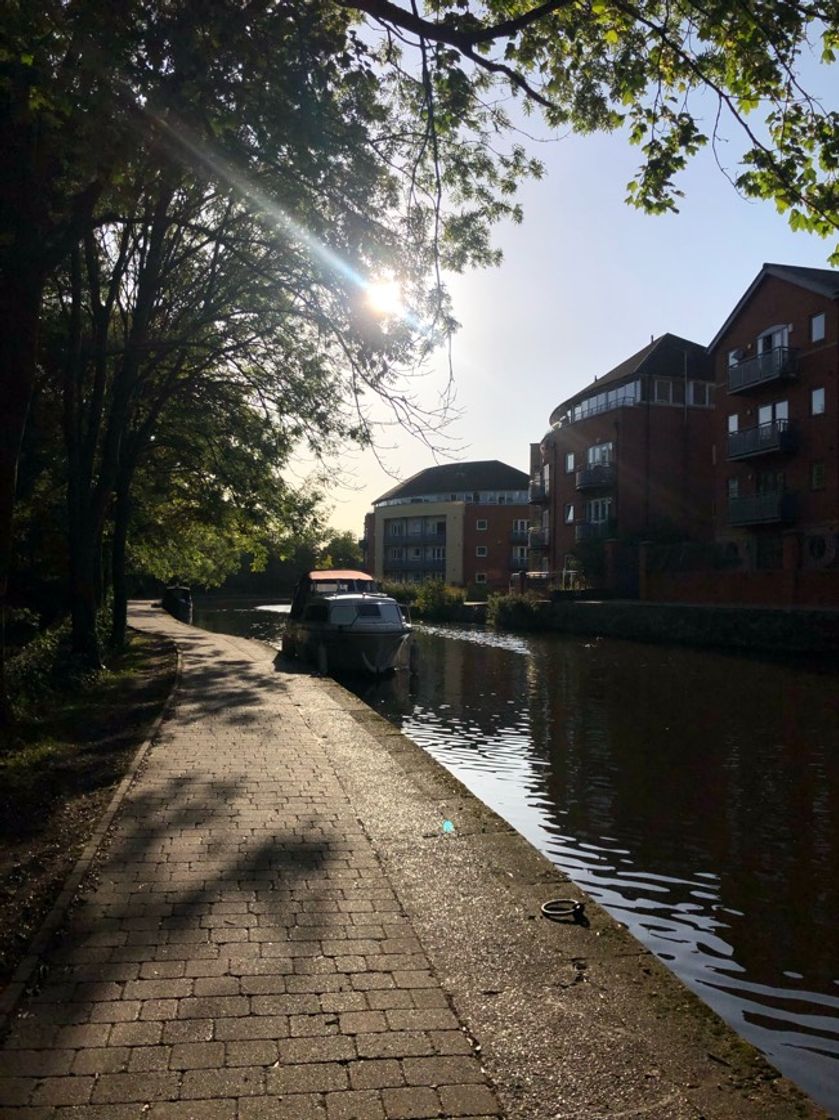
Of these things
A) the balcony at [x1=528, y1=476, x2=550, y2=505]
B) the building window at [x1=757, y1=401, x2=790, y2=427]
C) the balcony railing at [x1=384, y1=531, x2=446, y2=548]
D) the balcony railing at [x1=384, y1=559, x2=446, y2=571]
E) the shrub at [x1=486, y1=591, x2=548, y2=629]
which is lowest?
the shrub at [x1=486, y1=591, x2=548, y2=629]

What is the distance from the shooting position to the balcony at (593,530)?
164 feet

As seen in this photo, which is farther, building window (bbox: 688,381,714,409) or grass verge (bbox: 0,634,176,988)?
building window (bbox: 688,381,714,409)

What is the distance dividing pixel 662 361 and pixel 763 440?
14.9 meters

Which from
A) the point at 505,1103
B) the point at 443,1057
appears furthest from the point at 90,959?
the point at 505,1103

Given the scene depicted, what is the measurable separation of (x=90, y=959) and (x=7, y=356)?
20.3 ft

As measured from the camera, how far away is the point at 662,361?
5178cm

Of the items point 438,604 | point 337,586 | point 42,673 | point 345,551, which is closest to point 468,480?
point 345,551

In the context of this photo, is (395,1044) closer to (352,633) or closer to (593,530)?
(352,633)

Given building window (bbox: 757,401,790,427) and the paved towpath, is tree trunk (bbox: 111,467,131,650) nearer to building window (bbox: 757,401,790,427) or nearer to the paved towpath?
the paved towpath

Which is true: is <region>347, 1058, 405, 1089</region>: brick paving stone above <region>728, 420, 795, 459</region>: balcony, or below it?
below

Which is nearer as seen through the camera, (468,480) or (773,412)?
(773,412)

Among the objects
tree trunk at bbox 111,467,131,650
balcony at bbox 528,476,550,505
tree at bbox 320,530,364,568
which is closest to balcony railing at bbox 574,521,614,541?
balcony at bbox 528,476,550,505

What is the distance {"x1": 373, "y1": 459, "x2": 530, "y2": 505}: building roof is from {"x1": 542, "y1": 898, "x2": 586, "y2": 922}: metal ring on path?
80279 mm

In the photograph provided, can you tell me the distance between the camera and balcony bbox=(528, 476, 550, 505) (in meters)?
61.2
